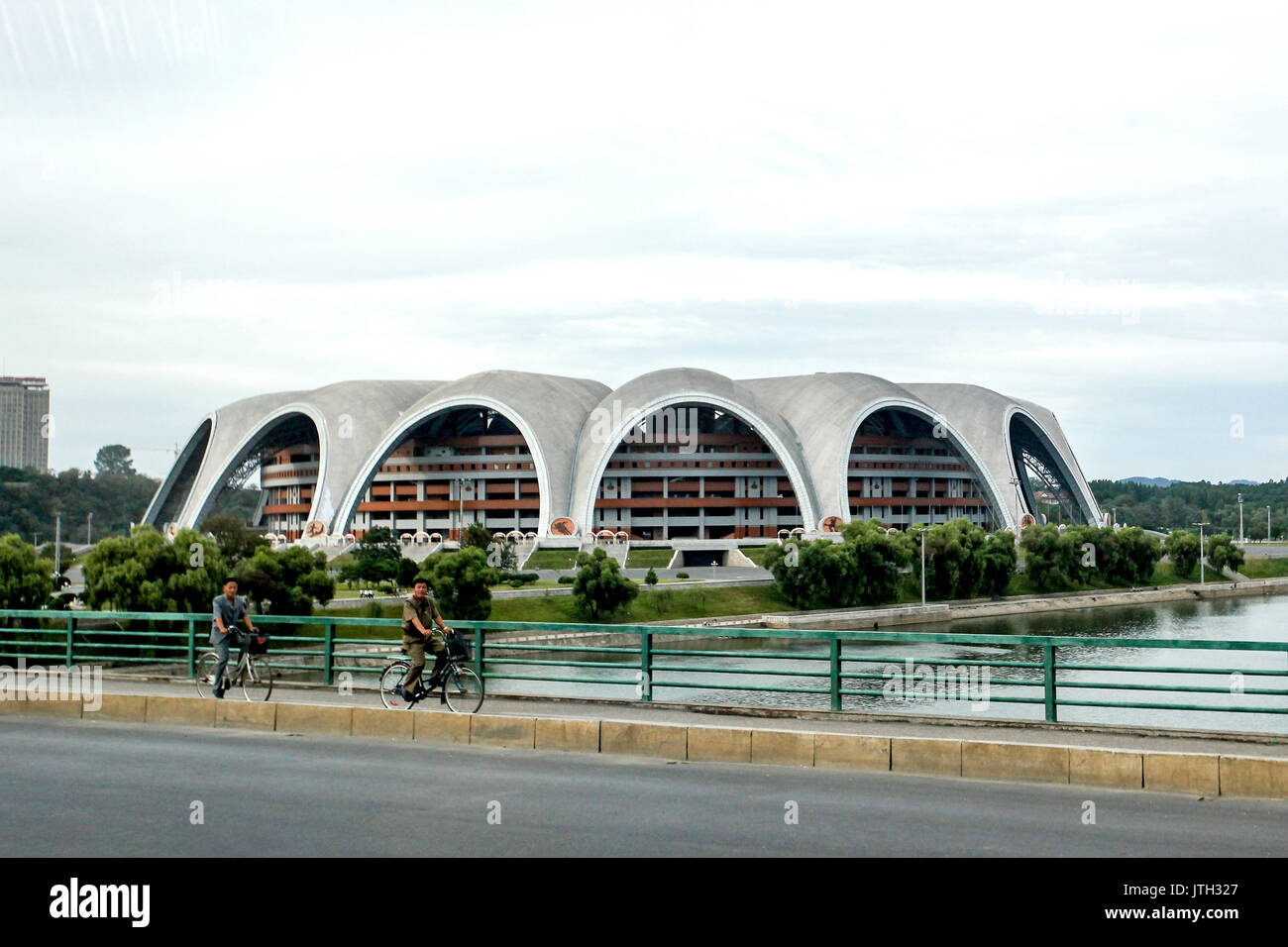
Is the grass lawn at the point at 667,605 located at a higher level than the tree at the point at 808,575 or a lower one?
lower

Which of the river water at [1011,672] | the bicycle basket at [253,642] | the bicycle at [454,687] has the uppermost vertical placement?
the bicycle basket at [253,642]

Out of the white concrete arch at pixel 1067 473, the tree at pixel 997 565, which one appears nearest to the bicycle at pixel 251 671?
the tree at pixel 997 565

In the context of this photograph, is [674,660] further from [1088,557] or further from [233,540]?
[1088,557]

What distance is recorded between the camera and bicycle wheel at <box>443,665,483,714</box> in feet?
57.4

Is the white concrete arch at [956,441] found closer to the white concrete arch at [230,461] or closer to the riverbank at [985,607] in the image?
the riverbank at [985,607]

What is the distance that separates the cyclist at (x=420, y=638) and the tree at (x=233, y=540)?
48.3 metres

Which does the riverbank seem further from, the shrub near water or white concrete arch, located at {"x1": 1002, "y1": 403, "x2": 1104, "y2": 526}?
white concrete arch, located at {"x1": 1002, "y1": 403, "x2": 1104, "y2": 526}

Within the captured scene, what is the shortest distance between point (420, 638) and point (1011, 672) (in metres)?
34.6

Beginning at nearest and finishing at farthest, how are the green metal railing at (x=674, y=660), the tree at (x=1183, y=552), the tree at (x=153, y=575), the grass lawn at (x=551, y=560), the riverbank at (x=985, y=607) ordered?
the green metal railing at (x=674, y=660), the tree at (x=153, y=575), the riverbank at (x=985, y=607), the grass lawn at (x=551, y=560), the tree at (x=1183, y=552)

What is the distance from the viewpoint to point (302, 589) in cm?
5709

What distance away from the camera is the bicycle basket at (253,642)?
63.6ft

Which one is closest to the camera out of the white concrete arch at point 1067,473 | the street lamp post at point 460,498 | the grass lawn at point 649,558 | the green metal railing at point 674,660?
the green metal railing at point 674,660

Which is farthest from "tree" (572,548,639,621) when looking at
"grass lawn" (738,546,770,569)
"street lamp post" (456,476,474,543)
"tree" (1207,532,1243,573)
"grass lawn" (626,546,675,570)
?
"tree" (1207,532,1243,573)

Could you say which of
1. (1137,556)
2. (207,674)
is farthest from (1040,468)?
(207,674)
